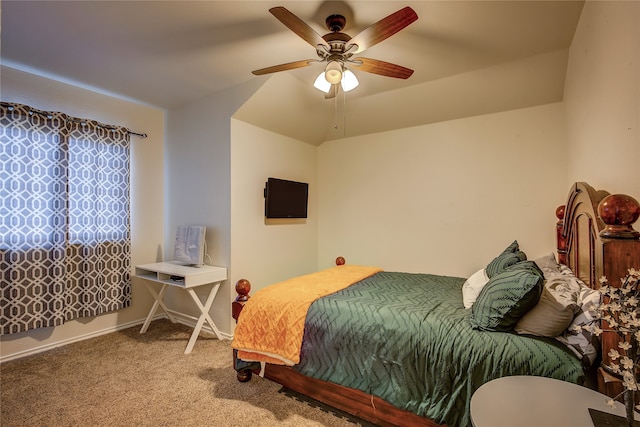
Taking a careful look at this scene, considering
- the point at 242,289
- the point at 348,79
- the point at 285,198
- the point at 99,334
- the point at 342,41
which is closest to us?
the point at 342,41

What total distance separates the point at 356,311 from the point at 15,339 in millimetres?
Answer: 3048

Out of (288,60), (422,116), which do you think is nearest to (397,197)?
A: (422,116)

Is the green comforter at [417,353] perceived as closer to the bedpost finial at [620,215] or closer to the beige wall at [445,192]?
the bedpost finial at [620,215]

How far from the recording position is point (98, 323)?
3145mm

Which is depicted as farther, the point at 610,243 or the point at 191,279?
the point at 191,279

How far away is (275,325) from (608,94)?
2236 mm

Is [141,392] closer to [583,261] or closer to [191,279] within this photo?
[191,279]

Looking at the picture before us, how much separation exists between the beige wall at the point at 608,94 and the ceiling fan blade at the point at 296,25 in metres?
1.44

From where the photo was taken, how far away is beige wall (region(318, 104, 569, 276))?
2.93 meters

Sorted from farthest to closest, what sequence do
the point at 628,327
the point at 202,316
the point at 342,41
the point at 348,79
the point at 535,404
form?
1. the point at 202,316
2. the point at 348,79
3. the point at 342,41
4. the point at 535,404
5. the point at 628,327

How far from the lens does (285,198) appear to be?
12.1 ft

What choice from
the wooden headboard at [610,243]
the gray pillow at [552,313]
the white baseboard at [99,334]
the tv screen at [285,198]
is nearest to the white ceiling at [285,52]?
the tv screen at [285,198]

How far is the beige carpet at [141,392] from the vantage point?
1.84 meters

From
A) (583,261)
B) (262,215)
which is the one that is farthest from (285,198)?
(583,261)
